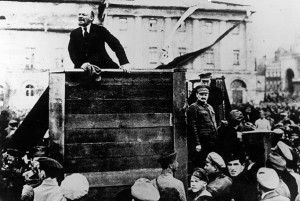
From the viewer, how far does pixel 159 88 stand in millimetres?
2604

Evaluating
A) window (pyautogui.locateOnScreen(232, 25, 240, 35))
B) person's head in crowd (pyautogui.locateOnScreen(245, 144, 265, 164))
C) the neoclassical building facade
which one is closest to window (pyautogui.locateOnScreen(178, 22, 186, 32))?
the neoclassical building facade

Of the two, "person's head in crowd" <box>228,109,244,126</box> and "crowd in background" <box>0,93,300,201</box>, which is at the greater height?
"person's head in crowd" <box>228,109,244,126</box>

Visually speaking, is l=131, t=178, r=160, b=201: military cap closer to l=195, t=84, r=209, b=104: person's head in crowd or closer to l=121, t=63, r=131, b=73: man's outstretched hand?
l=121, t=63, r=131, b=73: man's outstretched hand

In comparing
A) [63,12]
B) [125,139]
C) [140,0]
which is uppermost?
[140,0]

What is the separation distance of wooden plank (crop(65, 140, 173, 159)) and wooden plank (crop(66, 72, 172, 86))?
0.45m

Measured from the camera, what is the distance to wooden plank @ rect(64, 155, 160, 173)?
2.42 metres

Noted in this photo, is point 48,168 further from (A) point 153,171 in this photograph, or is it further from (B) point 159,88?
(B) point 159,88

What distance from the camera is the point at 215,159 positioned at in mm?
2746

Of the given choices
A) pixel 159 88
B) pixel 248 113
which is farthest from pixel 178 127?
pixel 248 113

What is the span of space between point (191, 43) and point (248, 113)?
39.6ft

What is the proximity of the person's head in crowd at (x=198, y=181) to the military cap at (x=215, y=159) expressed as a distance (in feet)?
0.51

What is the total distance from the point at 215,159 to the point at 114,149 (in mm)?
852

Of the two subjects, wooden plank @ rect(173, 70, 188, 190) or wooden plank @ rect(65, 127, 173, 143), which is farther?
wooden plank @ rect(173, 70, 188, 190)

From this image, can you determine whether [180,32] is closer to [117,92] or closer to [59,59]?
[59,59]
